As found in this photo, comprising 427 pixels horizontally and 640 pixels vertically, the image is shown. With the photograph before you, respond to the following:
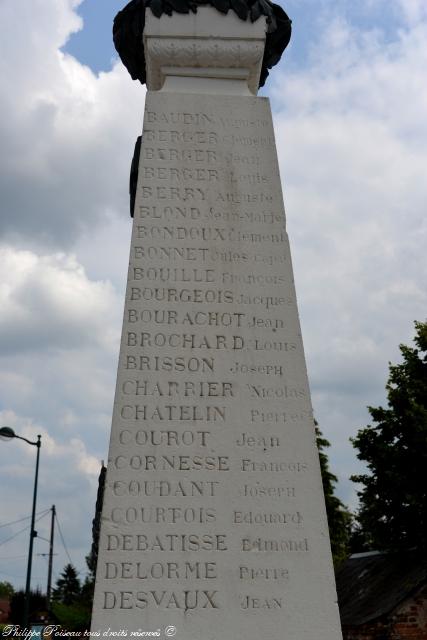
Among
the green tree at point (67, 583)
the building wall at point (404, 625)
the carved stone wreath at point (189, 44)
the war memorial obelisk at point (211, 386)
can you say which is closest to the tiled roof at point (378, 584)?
the building wall at point (404, 625)

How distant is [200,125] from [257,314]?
204 cm

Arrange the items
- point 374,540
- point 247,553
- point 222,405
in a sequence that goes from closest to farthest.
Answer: point 247,553 < point 222,405 < point 374,540

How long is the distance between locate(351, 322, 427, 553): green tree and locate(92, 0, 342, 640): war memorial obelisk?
15745 millimetres

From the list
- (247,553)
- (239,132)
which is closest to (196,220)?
(239,132)

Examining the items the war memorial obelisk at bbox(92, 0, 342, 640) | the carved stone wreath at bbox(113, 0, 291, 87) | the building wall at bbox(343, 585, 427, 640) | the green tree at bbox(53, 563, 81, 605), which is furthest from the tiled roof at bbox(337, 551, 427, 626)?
the green tree at bbox(53, 563, 81, 605)

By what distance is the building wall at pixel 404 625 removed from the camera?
64.3 feet

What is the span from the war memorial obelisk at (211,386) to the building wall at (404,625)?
53.2ft

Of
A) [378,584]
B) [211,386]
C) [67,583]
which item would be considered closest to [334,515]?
[378,584]

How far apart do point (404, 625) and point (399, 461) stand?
15.2ft

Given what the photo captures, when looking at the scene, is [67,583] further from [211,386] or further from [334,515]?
[211,386]

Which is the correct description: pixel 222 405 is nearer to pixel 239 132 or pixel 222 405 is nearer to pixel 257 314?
pixel 257 314

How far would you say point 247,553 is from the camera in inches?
210

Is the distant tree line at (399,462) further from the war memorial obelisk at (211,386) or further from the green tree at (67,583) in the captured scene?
the green tree at (67,583)

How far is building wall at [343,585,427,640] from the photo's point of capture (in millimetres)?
19609
